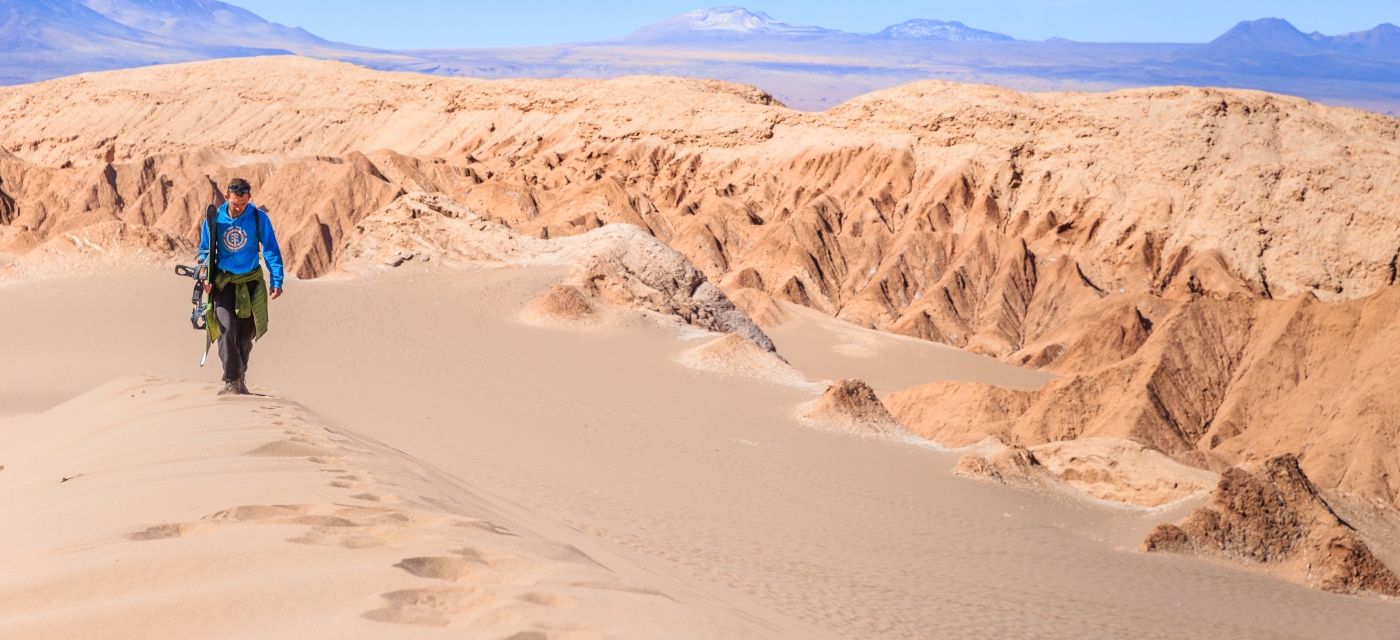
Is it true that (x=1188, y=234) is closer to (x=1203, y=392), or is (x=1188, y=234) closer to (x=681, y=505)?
(x=1203, y=392)

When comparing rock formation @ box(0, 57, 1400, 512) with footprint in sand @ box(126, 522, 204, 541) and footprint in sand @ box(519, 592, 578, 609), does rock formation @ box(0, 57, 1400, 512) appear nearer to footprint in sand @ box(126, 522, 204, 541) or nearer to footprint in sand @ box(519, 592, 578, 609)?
footprint in sand @ box(126, 522, 204, 541)

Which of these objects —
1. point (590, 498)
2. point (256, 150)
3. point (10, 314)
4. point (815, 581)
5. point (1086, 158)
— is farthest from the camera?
point (256, 150)

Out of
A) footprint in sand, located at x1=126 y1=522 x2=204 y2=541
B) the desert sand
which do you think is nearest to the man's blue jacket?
the desert sand

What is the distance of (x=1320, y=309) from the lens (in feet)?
98.3

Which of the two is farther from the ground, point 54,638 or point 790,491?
point 54,638

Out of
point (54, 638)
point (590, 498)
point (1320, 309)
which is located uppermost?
point (54, 638)

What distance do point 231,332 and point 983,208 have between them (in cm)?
4367

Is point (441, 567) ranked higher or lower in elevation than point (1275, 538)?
higher

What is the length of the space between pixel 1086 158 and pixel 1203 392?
67.8ft

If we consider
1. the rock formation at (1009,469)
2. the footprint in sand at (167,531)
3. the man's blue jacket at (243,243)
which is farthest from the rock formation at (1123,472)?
the footprint in sand at (167,531)

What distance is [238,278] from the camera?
27.4ft

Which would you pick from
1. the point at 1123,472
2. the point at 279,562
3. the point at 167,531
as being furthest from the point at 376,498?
the point at 1123,472

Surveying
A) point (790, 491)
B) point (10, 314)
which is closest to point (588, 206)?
point (10, 314)

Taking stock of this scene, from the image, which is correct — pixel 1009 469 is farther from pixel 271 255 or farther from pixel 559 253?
pixel 559 253
